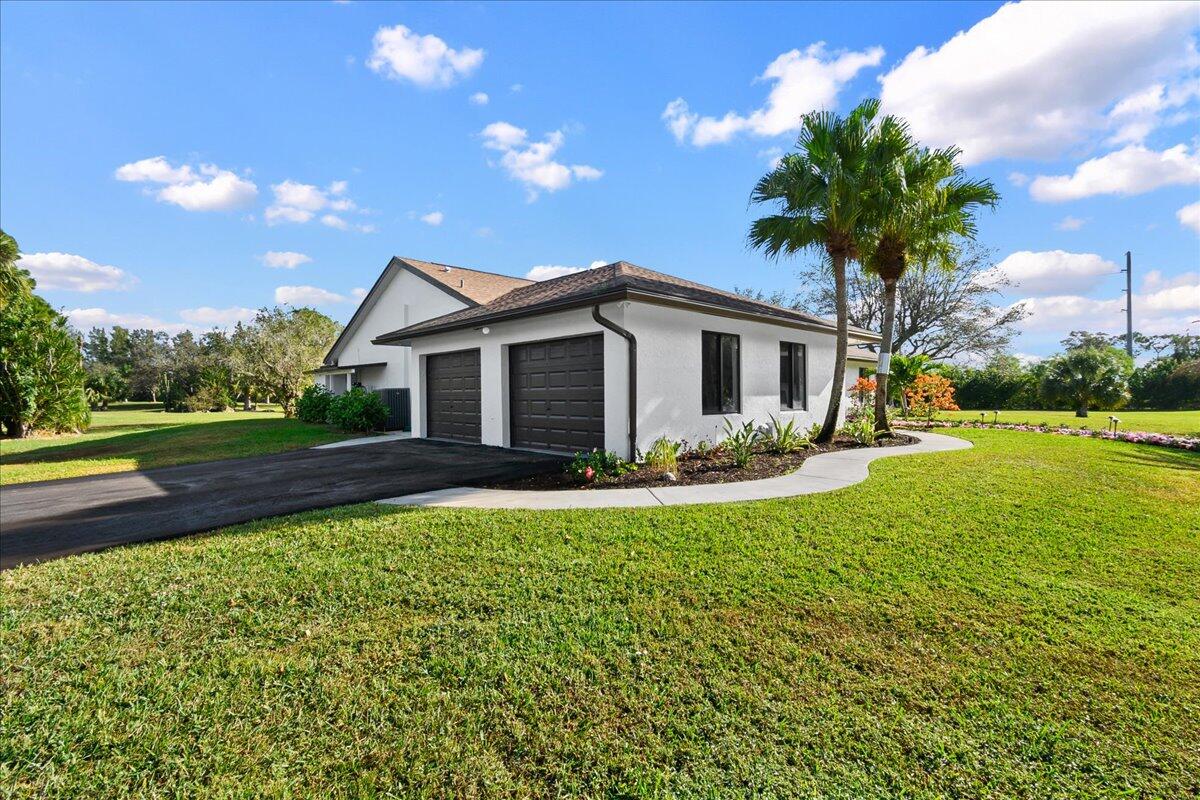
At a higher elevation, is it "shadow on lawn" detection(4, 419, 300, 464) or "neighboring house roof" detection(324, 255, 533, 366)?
"neighboring house roof" detection(324, 255, 533, 366)

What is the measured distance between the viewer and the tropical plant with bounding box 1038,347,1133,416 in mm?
20594

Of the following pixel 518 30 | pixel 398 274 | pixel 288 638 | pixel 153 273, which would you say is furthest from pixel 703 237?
pixel 153 273

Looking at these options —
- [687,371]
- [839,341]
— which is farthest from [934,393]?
[687,371]

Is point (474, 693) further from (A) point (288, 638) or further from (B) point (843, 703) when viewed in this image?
(B) point (843, 703)

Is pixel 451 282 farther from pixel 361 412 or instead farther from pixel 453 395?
pixel 453 395

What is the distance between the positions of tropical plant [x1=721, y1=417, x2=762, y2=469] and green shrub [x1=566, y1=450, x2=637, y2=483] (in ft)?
6.33

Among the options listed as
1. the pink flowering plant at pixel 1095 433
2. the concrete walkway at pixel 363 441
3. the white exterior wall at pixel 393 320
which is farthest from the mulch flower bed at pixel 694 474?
the white exterior wall at pixel 393 320

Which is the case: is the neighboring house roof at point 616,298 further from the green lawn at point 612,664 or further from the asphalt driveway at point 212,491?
the green lawn at point 612,664

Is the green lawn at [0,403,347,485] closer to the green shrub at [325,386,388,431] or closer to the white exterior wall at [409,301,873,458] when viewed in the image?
the green shrub at [325,386,388,431]

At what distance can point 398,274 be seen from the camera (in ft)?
65.3

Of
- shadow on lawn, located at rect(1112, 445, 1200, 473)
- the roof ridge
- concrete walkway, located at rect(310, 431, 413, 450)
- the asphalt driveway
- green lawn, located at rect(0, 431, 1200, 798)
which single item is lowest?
green lawn, located at rect(0, 431, 1200, 798)

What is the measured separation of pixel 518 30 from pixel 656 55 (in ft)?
9.69

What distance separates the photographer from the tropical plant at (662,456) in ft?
26.7

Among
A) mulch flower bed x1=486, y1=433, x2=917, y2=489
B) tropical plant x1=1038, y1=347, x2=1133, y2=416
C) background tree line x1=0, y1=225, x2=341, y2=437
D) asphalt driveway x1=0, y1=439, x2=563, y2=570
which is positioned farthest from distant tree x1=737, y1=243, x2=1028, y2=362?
background tree line x1=0, y1=225, x2=341, y2=437
